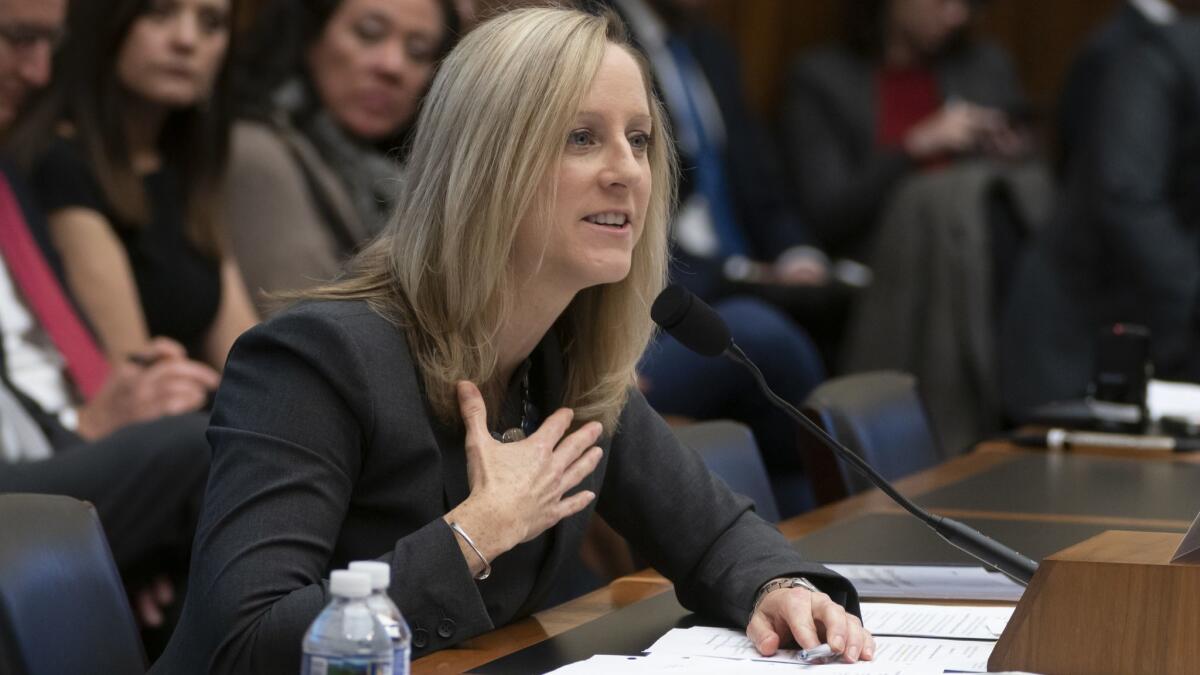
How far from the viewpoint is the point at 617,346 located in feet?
6.37

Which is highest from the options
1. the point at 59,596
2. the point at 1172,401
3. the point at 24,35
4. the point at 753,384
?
the point at 24,35

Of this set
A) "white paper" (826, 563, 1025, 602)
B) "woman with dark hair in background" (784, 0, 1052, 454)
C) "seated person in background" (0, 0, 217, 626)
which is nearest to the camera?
"white paper" (826, 563, 1025, 602)

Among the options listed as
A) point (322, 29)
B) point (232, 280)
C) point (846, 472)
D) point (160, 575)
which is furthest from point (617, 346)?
point (322, 29)

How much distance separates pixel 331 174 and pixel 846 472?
1602 mm

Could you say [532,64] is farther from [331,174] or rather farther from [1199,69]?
[1199,69]

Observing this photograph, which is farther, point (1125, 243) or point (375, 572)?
point (1125, 243)

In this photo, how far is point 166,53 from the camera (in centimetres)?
343

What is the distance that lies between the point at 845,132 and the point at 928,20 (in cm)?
46

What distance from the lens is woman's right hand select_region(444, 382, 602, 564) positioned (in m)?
1.63

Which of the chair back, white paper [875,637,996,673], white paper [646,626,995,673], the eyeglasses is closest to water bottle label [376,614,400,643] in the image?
white paper [646,626,995,673]

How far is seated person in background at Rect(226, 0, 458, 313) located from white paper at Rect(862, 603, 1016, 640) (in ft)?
6.83

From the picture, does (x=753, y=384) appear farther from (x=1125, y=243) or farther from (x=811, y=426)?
(x=811, y=426)

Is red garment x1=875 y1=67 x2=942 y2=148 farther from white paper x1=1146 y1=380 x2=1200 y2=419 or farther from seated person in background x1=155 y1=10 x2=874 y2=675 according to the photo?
seated person in background x1=155 y1=10 x2=874 y2=675

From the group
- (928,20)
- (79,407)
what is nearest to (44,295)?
(79,407)
